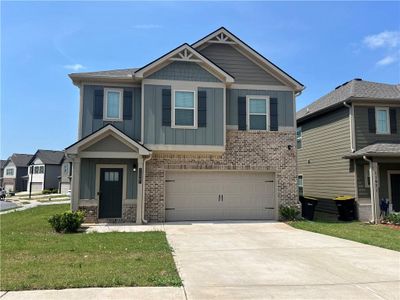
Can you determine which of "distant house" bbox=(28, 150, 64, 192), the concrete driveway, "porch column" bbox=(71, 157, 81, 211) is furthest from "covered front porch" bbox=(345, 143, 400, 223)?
"distant house" bbox=(28, 150, 64, 192)

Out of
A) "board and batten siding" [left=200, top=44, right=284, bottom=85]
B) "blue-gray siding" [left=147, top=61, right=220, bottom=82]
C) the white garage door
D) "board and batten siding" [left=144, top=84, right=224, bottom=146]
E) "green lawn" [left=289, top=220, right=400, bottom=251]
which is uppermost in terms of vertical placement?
"board and batten siding" [left=200, top=44, right=284, bottom=85]

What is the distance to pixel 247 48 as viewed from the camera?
16000 mm

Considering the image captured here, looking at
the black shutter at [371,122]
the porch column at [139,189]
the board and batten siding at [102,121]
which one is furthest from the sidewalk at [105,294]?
the black shutter at [371,122]

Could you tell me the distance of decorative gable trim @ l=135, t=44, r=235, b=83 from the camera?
14.5 m

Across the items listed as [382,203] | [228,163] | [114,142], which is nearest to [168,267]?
[114,142]

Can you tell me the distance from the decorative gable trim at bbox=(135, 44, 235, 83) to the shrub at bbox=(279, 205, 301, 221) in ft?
19.5

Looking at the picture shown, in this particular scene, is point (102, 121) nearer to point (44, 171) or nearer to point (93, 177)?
point (93, 177)

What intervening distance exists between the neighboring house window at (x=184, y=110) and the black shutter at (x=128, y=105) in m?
1.88

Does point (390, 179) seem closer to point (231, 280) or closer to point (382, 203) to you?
point (382, 203)

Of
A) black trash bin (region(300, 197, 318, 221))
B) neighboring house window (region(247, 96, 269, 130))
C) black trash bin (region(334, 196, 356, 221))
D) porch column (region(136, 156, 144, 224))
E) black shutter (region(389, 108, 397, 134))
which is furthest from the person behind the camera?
black shutter (region(389, 108, 397, 134))

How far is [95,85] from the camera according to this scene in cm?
1476

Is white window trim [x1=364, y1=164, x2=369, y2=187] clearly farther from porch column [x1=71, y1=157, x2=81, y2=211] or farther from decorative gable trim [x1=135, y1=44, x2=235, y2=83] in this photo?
porch column [x1=71, y1=157, x2=81, y2=211]

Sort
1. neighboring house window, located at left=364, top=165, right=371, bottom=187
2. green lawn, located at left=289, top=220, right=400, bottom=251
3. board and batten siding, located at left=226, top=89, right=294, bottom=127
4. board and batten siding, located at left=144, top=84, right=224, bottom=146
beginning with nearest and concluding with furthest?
green lawn, located at left=289, top=220, right=400, bottom=251
board and batten siding, located at left=144, top=84, right=224, bottom=146
board and batten siding, located at left=226, top=89, right=294, bottom=127
neighboring house window, located at left=364, top=165, right=371, bottom=187

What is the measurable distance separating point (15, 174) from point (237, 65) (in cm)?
6287
